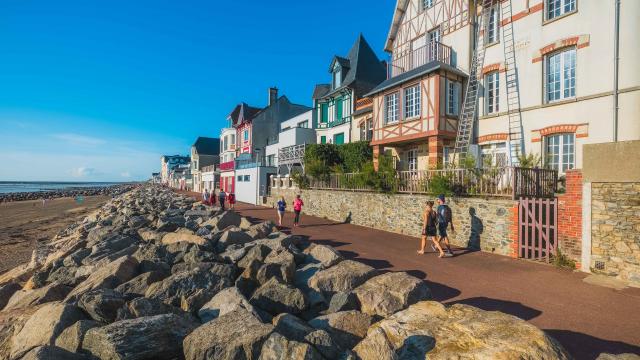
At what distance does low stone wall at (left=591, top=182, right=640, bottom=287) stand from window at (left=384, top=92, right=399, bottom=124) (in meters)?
10.8

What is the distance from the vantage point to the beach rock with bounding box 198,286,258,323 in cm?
492

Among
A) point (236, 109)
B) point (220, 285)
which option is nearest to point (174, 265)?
point (220, 285)

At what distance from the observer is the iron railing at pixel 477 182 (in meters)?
9.58

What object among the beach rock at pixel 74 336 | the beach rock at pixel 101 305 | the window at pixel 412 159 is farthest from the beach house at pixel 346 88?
the beach rock at pixel 74 336

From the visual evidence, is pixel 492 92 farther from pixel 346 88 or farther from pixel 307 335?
pixel 307 335

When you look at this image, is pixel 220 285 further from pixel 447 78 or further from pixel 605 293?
pixel 447 78

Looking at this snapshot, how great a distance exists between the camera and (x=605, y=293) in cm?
631

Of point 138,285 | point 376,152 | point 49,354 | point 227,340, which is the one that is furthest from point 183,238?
point 376,152

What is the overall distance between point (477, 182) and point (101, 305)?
10449 mm

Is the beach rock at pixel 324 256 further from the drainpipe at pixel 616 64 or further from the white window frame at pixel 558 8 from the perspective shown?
the white window frame at pixel 558 8

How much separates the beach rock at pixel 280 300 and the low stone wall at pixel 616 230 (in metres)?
6.91

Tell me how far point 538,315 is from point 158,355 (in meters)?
5.86

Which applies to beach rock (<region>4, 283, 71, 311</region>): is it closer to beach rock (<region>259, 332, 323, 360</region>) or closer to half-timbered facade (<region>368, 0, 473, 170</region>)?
beach rock (<region>259, 332, 323, 360</region>)

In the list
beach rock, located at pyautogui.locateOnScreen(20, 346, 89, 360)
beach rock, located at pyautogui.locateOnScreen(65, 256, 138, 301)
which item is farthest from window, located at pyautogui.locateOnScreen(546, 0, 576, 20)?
beach rock, located at pyautogui.locateOnScreen(20, 346, 89, 360)
